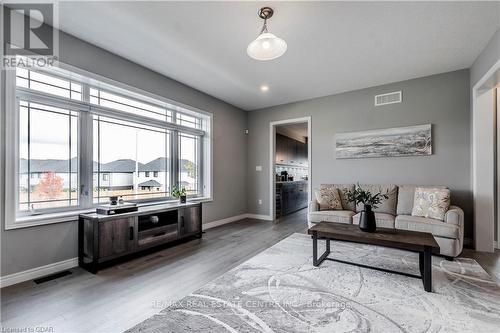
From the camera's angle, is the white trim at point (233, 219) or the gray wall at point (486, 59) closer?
the gray wall at point (486, 59)

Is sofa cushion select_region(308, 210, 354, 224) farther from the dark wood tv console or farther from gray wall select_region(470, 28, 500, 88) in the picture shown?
gray wall select_region(470, 28, 500, 88)

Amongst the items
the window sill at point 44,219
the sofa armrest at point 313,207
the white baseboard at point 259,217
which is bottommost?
the white baseboard at point 259,217

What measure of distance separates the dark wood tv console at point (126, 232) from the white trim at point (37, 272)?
0.11m

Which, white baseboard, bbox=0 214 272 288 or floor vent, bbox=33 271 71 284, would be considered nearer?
white baseboard, bbox=0 214 272 288

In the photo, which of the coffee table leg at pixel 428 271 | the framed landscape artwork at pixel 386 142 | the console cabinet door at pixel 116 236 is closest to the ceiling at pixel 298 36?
the framed landscape artwork at pixel 386 142

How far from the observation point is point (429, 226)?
304 cm

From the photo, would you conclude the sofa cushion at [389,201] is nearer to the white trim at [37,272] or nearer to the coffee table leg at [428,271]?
the coffee table leg at [428,271]

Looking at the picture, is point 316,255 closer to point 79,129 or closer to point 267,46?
point 267,46

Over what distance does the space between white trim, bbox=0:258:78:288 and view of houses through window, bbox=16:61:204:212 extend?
0.66 metres

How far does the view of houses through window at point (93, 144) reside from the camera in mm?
2584

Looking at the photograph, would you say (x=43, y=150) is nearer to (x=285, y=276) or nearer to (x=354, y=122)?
(x=285, y=276)

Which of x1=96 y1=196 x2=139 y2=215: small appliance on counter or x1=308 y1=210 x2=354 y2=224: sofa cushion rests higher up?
x1=96 y1=196 x2=139 y2=215: small appliance on counter

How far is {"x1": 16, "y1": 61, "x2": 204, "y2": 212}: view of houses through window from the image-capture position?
8.48 ft

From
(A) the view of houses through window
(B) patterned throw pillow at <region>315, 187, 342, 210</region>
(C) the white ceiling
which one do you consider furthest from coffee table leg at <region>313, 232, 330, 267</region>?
(C) the white ceiling
